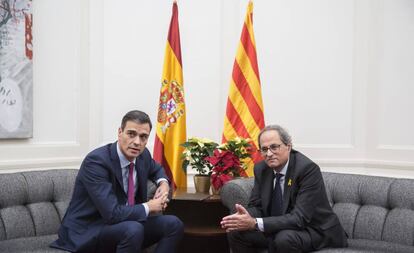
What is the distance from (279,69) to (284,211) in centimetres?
174

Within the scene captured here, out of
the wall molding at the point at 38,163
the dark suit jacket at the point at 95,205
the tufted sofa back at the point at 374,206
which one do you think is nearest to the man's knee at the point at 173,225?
the dark suit jacket at the point at 95,205

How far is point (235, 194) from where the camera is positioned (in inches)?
129

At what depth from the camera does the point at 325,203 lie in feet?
10.1

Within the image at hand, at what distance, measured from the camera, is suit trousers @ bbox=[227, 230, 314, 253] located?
2.88 metres

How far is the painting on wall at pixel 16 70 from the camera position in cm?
364

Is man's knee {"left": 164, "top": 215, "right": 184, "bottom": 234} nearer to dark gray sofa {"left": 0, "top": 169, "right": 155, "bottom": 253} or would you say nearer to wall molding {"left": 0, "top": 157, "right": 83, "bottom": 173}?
dark gray sofa {"left": 0, "top": 169, "right": 155, "bottom": 253}

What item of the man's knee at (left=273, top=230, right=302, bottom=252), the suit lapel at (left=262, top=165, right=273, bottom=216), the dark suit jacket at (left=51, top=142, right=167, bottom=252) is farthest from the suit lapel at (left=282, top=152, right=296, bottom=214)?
the dark suit jacket at (left=51, top=142, right=167, bottom=252)

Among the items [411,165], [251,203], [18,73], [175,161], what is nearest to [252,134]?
[175,161]

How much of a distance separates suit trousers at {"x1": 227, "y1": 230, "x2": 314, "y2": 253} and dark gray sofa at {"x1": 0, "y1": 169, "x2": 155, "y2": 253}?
63cm

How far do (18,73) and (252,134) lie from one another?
185 centimetres

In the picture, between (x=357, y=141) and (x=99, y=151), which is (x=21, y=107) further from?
(x=357, y=141)

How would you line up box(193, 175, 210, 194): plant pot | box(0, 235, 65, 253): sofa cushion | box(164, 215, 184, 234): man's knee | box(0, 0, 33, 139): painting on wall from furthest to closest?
1. box(193, 175, 210, 194): plant pot
2. box(0, 0, 33, 139): painting on wall
3. box(164, 215, 184, 234): man's knee
4. box(0, 235, 65, 253): sofa cushion

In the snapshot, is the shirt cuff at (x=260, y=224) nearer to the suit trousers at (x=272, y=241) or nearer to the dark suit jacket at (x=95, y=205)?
the suit trousers at (x=272, y=241)

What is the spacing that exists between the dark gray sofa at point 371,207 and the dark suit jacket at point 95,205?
710 mm
